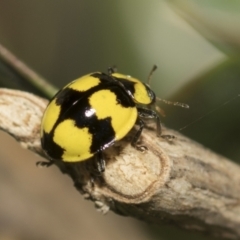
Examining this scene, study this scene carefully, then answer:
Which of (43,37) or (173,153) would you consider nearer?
(173,153)

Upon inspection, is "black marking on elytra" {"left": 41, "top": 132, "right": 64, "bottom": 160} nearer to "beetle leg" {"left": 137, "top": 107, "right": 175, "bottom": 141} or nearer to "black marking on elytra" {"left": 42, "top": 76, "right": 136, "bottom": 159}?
"black marking on elytra" {"left": 42, "top": 76, "right": 136, "bottom": 159}

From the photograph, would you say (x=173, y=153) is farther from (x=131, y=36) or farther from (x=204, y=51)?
(x=131, y=36)

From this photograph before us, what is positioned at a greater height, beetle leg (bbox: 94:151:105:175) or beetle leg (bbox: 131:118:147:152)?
beetle leg (bbox: 131:118:147:152)

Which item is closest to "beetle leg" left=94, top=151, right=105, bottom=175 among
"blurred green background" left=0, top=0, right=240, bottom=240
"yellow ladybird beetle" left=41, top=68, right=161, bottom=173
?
"yellow ladybird beetle" left=41, top=68, right=161, bottom=173

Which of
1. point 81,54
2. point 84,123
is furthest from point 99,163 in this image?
point 81,54

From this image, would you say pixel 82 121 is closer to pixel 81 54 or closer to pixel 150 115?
pixel 150 115

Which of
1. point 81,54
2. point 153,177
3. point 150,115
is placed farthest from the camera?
point 81,54

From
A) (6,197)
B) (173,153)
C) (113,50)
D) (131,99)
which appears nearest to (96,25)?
(113,50)
